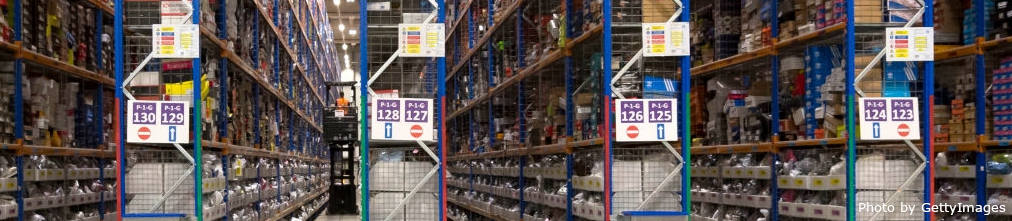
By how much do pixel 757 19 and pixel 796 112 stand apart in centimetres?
91

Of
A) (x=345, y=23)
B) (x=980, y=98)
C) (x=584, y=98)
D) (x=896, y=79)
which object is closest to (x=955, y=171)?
(x=980, y=98)

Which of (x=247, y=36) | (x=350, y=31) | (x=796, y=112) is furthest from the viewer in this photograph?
(x=350, y=31)

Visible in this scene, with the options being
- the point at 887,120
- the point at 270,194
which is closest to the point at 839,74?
the point at 887,120

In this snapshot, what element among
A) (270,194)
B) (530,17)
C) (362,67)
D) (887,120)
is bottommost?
(270,194)

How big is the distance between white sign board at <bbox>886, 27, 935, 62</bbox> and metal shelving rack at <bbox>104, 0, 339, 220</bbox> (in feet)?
14.5

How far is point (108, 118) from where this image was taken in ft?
27.0

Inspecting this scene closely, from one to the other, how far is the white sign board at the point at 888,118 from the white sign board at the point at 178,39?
13.9 feet

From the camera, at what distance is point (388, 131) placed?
5617 mm

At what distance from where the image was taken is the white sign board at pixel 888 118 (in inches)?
220

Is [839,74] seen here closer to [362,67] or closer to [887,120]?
[887,120]

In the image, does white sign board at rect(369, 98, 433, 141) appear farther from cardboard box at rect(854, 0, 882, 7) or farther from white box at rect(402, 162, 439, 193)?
cardboard box at rect(854, 0, 882, 7)

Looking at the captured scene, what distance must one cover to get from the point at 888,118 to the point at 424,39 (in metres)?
2.84

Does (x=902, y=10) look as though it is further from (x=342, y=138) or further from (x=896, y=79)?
(x=342, y=138)

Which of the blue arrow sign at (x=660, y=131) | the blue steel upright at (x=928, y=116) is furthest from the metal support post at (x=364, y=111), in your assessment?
the blue steel upright at (x=928, y=116)
